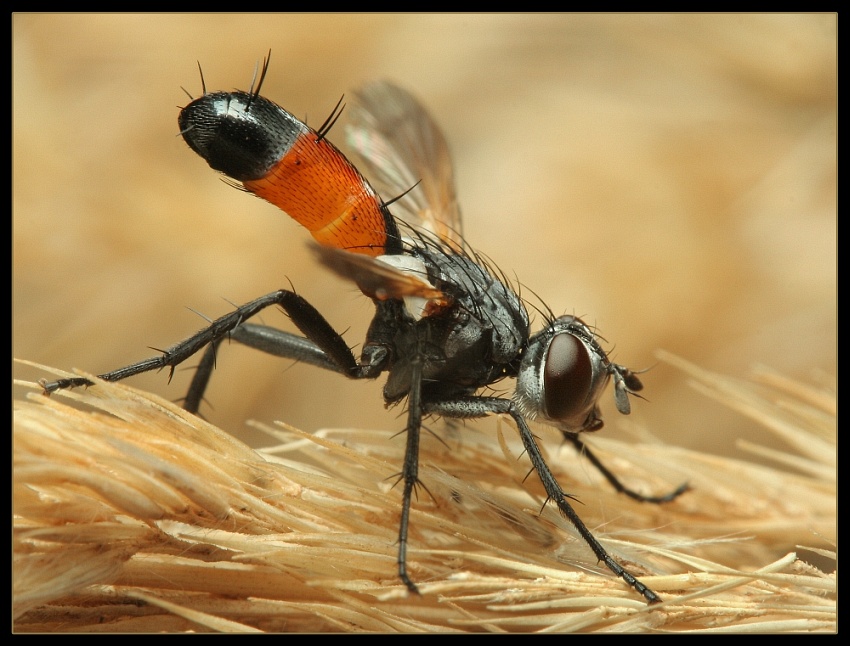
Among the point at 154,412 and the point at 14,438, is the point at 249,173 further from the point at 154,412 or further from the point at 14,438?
Answer: the point at 14,438

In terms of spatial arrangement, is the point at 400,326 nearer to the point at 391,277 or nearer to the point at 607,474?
the point at 391,277

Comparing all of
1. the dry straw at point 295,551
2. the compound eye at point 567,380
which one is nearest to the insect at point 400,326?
the compound eye at point 567,380

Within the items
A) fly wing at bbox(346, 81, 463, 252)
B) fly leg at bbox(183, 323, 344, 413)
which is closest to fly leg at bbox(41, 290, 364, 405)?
fly leg at bbox(183, 323, 344, 413)

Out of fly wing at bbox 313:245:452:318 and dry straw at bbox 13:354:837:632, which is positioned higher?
fly wing at bbox 313:245:452:318

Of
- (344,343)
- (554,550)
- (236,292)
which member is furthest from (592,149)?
(554,550)

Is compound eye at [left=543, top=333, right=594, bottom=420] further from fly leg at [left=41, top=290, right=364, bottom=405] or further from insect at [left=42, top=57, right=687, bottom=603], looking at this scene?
fly leg at [left=41, top=290, right=364, bottom=405]

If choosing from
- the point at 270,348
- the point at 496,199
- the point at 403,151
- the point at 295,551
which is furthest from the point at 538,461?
the point at 496,199
